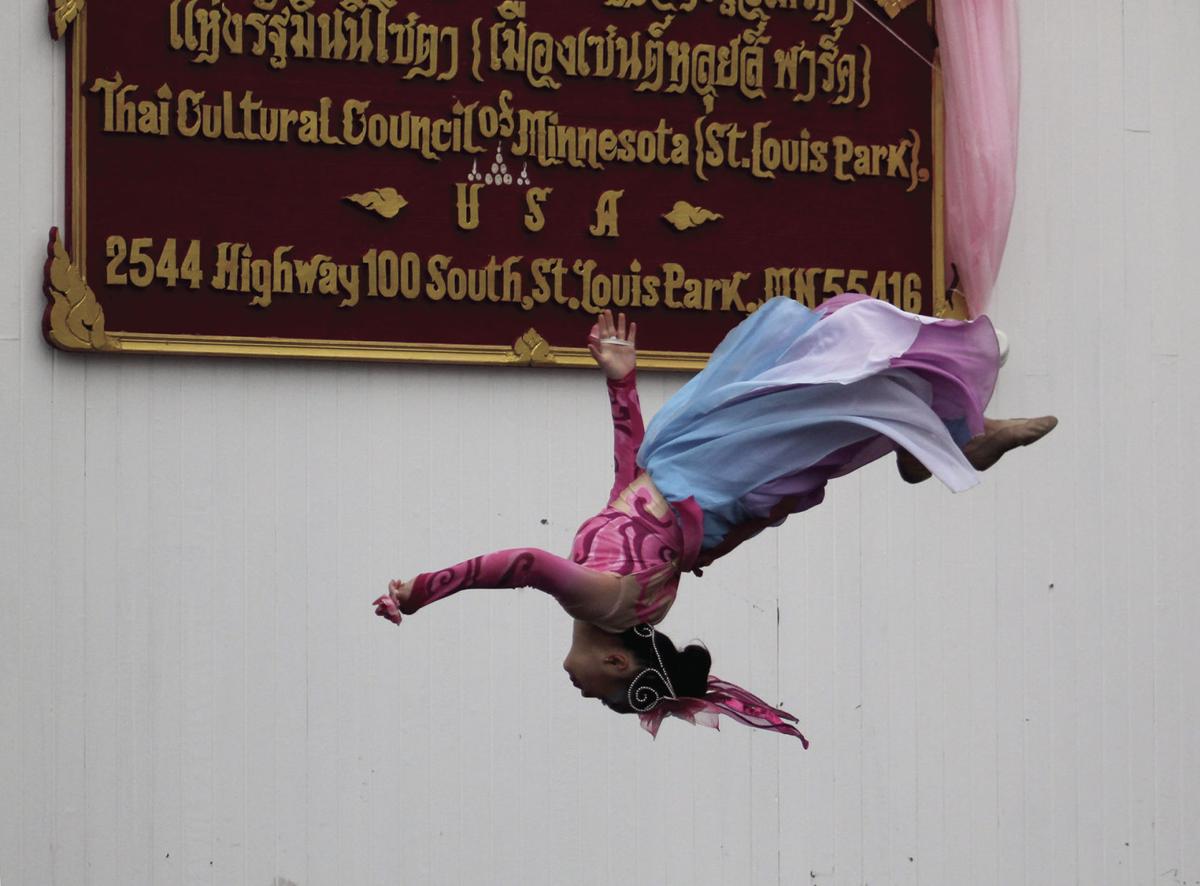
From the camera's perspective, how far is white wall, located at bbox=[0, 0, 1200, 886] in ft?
18.1

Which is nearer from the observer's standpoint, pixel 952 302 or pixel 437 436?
pixel 437 436

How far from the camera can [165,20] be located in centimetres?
560

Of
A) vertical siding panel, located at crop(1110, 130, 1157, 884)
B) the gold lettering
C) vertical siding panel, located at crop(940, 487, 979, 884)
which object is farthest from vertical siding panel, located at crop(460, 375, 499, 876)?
vertical siding panel, located at crop(1110, 130, 1157, 884)

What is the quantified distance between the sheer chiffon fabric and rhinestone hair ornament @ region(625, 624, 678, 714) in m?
0.24

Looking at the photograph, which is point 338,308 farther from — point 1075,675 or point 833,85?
point 1075,675

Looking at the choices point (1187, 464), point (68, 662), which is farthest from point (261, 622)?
point (1187, 464)

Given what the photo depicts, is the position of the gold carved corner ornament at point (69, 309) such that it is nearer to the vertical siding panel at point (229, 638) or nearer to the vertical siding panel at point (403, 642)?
the vertical siding panel at point (229, 638)

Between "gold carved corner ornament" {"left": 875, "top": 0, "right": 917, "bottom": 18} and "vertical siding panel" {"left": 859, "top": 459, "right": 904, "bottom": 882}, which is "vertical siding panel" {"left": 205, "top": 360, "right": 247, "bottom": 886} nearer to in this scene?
"vertical siding panel" {"left": 859, "top": 459, "right": 904, "bottom": 882}

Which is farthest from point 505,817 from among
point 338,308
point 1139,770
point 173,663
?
point 1139,770

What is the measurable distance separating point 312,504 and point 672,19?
176cm

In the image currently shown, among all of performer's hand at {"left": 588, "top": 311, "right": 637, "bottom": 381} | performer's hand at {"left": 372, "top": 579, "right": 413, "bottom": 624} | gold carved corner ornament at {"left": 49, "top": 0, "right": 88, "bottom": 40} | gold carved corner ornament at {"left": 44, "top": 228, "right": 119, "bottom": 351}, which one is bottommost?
performer's hand at {"left": 372, "top": 579, "right": 413, "bottom": 624}

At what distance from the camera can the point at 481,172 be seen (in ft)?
19.1

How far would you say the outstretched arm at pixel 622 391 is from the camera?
14.3 feet

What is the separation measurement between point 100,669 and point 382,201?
150 cm
